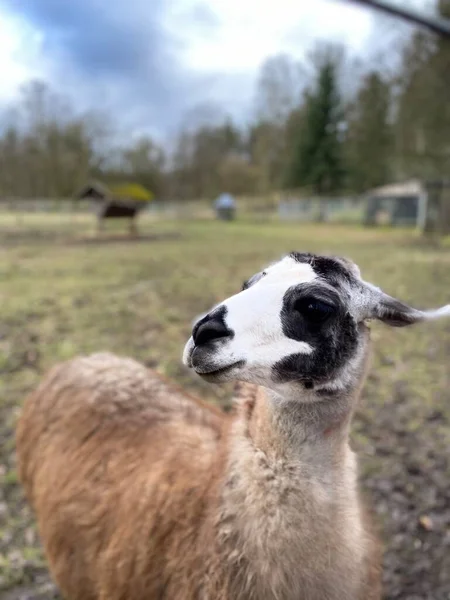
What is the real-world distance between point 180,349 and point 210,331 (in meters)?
4.61

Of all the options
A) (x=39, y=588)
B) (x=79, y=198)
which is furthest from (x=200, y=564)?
(x=79, y=198)

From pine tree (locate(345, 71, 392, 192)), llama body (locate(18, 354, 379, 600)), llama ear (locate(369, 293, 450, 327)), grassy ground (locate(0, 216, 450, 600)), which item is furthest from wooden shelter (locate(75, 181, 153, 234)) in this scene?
llama ear (locate(369, 293, 450, 327))

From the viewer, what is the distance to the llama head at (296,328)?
5.10 feet

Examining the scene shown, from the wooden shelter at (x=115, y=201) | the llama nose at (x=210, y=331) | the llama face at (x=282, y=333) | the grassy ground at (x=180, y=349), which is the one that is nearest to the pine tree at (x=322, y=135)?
the wooden shelter at (x=115, y=201)

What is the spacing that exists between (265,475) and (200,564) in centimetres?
41

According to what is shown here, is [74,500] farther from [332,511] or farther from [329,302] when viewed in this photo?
[329,302]

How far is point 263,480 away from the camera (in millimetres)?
1771

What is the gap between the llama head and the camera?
1.55 meters

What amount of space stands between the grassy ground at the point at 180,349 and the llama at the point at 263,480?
1.14 metres

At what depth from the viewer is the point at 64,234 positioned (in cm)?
2239

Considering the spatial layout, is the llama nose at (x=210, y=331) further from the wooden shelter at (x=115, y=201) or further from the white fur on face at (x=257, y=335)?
the wooden shelter at (x=115, y=201)

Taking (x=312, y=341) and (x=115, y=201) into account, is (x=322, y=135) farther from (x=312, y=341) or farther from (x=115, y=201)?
(x=312, y=341)

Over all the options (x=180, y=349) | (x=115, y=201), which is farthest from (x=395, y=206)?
(x=180, y=349)

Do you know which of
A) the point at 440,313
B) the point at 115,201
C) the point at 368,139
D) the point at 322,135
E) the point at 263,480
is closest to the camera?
the point at 440,313
